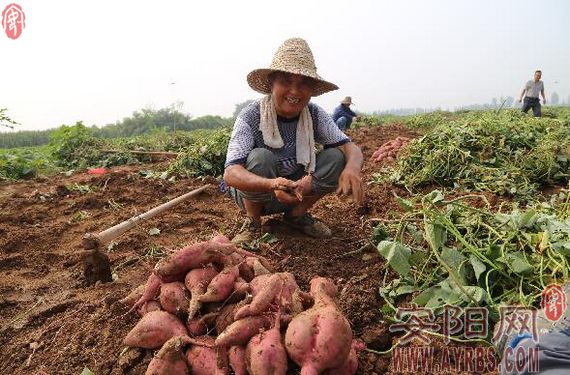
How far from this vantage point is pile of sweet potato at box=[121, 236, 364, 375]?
4.51 feet

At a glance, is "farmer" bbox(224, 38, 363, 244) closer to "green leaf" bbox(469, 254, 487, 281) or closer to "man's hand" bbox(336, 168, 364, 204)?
"man's hand" bbox(336, 168, 364, 204)

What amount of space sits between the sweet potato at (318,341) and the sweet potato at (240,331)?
0.43ft

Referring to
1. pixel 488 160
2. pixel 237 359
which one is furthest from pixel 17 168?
pixel 237 359

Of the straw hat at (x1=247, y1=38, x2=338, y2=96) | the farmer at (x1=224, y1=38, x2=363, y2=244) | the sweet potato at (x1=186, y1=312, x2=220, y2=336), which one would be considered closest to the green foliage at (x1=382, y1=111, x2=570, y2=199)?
the farmer at (x1=224, y1=38, x2=363, y2=244)

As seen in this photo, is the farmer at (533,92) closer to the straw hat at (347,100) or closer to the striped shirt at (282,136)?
the straw hat at (347,100)

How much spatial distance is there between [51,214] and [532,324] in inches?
183

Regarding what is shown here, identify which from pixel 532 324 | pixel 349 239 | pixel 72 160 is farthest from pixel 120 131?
pixel 532 324

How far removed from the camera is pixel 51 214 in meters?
4.61

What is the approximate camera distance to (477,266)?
1830mm

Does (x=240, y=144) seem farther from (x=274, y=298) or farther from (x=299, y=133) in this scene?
(x=274, y=298)

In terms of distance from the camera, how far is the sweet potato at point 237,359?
144 centimetres

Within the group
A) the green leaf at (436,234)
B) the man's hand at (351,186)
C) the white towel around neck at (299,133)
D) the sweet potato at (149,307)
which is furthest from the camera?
the white towel around neck at (299,133)

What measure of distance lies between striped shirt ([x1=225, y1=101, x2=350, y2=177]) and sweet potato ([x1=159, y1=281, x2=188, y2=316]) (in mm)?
1205

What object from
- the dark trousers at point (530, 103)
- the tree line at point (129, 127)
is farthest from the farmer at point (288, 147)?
the tree line at point (129, 127)
